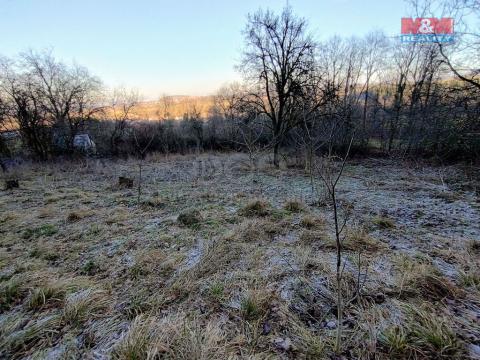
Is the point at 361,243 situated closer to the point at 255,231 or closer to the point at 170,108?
the point at 255,231

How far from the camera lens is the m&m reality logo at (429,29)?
7.70 m

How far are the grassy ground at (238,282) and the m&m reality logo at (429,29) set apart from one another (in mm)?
6448

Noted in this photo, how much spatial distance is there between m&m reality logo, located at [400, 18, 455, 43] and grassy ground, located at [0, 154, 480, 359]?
645 cm

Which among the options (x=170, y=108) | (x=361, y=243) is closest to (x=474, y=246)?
(x=361, y=243)

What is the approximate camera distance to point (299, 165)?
11.4 meters

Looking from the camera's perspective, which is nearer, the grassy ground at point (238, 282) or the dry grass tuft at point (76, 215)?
the grassy ground at point (238, 282)

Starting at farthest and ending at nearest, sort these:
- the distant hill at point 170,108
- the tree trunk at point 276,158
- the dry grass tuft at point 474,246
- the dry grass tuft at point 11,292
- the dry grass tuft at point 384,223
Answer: the distant hill at point 170,108, the tree trunk at point 276,158, the dry grass tuft at point 384,223, the dry grass tuft at point 474,246, the dry grass tuft at point 11,292

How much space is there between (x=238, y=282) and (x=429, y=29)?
1237cm

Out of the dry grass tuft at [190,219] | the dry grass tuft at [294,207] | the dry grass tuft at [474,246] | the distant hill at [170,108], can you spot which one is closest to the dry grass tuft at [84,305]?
the dry grass tuft at [190,219]

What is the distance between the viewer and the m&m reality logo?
770cm

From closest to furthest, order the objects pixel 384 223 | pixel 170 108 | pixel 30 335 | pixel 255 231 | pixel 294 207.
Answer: pixel 30 335 < pixel 255 231 < pixel 384 223 < pixel 294 207 < pixel 170 108

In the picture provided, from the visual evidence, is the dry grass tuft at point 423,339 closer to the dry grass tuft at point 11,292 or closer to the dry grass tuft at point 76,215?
the dry grass tuft at point 11,292

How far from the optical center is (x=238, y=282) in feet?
7.74

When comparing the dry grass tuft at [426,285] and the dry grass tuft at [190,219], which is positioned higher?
the dry grass tuft at [426,285]
